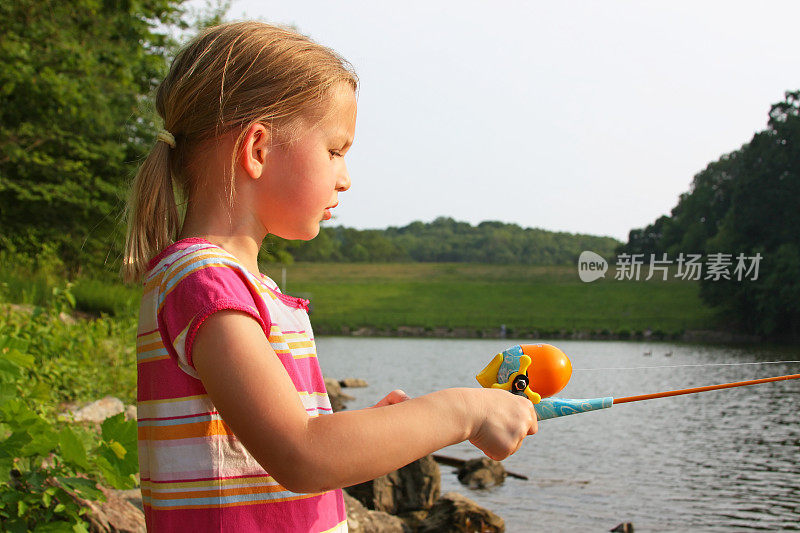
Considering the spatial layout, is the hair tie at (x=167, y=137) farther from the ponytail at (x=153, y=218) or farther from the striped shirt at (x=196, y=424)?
the striped shirt at (x=196, y=424)

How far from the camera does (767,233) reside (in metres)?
39.2

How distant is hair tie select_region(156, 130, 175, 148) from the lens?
4.13ft

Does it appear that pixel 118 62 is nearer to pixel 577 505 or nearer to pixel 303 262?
pixel 577 505

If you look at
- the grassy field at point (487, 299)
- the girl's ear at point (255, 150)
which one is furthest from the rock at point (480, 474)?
the grassy field at point (487, 299)

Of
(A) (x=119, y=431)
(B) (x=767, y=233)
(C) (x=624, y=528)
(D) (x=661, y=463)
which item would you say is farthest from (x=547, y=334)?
A: (A) (x=119, y=431)

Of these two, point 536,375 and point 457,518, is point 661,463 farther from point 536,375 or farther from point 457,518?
point 536,375

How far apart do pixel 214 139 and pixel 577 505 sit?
11149 millimetres

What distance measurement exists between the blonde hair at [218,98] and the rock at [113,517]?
2.35m

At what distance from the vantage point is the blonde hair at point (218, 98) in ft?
3.84

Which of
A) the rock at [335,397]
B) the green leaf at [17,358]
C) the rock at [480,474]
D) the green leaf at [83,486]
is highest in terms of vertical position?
the green leaf at [17,358]

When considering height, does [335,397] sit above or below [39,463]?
below

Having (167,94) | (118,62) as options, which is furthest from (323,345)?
(167,94)

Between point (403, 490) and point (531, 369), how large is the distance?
8.81 metres

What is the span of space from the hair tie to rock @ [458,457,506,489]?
37.7 feet
